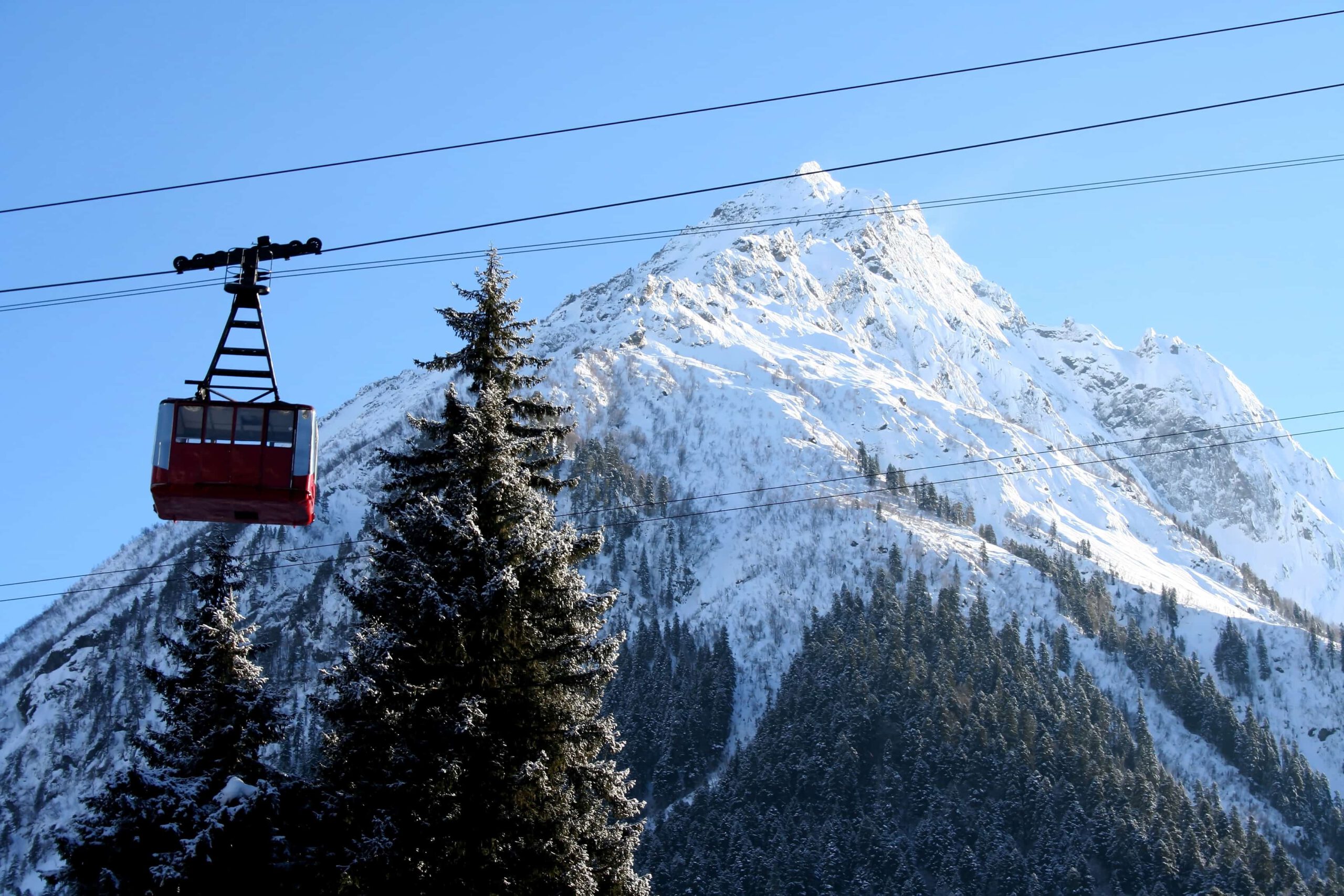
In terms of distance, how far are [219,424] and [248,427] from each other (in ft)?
1.70

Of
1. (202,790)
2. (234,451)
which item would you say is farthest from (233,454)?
(202,790)

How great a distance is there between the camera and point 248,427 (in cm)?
2270

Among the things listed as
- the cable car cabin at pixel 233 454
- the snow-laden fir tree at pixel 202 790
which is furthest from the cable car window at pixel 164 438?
the snow-laden fir tree at pixel 202 790

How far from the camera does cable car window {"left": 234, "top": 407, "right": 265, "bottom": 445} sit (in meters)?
22.7

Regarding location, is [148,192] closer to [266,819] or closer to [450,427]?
[450,427]

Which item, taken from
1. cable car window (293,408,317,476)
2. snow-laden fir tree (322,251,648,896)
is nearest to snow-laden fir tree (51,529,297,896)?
snow-laden fir tree (322,251,648,896)

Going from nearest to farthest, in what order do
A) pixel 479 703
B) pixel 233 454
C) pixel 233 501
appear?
Result: 1. pixel 233 454
2. pixel 233 501
3. pixel 479 703

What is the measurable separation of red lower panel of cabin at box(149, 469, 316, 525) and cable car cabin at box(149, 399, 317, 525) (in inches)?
0.7

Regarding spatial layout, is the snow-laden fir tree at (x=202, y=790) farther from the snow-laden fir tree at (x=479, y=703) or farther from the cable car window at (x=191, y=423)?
the cable car window at (x=191, y=423)

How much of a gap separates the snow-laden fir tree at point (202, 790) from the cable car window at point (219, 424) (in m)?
6.97

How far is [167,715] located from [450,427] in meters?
8.84

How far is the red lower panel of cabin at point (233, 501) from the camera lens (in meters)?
22.5

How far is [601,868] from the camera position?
964 inches

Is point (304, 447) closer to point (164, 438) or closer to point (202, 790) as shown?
point (164, 438)
